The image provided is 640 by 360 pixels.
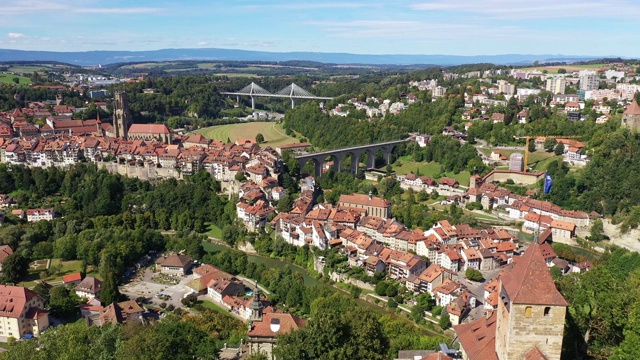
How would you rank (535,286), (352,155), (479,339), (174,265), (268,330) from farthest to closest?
(352,155) → (174,265) → (268,330) → (479,339) → (535,286)

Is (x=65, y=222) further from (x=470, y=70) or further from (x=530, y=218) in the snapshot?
(x=470, y=70)

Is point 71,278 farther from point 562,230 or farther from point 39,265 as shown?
point 562,230

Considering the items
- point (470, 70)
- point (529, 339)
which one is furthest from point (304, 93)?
point (529, 339)

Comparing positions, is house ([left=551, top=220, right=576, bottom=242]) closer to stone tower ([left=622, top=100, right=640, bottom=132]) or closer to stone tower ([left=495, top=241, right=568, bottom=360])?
stone tower ([left=622, top=100, right=640, bottom=132])

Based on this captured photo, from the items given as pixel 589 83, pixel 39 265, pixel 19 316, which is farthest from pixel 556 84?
pixel 19 316

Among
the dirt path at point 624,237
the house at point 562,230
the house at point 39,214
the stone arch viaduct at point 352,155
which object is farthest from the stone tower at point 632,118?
the house at point 39,214

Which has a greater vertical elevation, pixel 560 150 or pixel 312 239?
pixel 560 150
